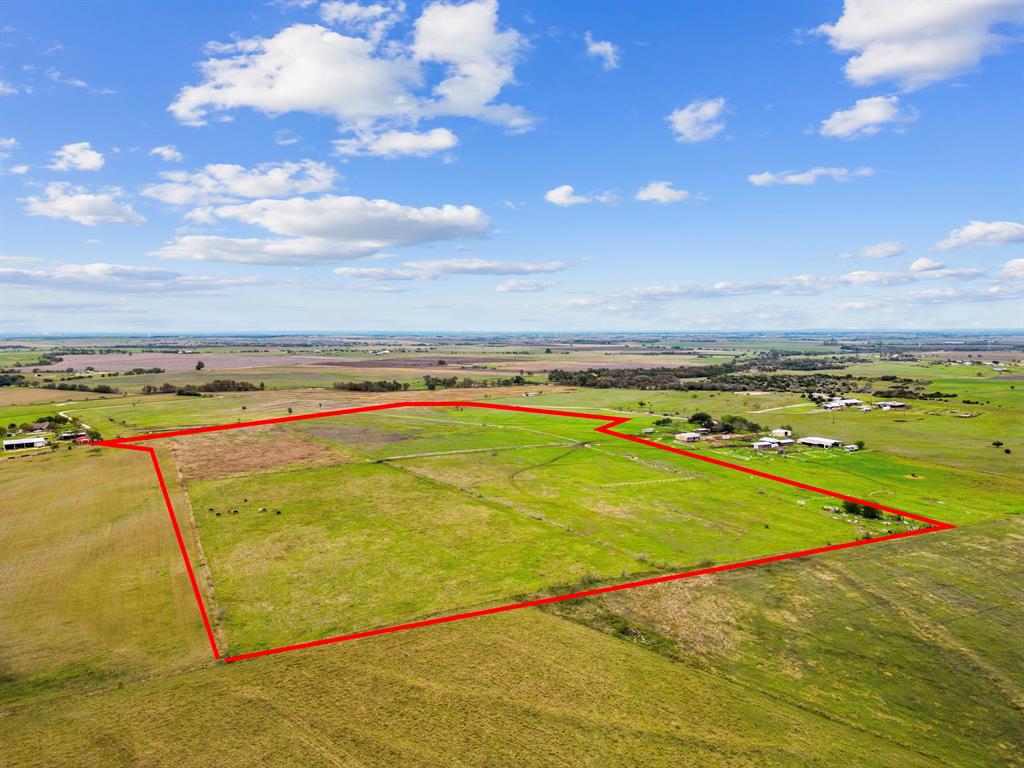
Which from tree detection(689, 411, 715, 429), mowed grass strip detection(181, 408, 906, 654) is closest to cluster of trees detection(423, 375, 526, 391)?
tree detection(689, 411, 715, 429)

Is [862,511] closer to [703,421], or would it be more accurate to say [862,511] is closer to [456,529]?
[456,529]

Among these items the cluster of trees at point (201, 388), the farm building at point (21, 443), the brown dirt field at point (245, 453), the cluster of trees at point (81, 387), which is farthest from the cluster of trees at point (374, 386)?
the farm building at point (21, 443)

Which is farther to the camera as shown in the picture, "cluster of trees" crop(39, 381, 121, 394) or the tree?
"cluster of trees" crop(39, 381, 121, 394)

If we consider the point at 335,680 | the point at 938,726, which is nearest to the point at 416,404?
the point at 335,680

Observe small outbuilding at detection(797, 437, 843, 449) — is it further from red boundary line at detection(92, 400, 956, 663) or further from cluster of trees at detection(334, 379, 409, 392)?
cluster of trees at detection(334, 379, 409, 392)

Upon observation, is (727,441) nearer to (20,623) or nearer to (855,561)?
(855,561)

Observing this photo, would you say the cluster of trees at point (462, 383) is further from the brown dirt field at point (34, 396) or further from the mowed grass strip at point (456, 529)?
the mowed grass strip at point (456, 529)
